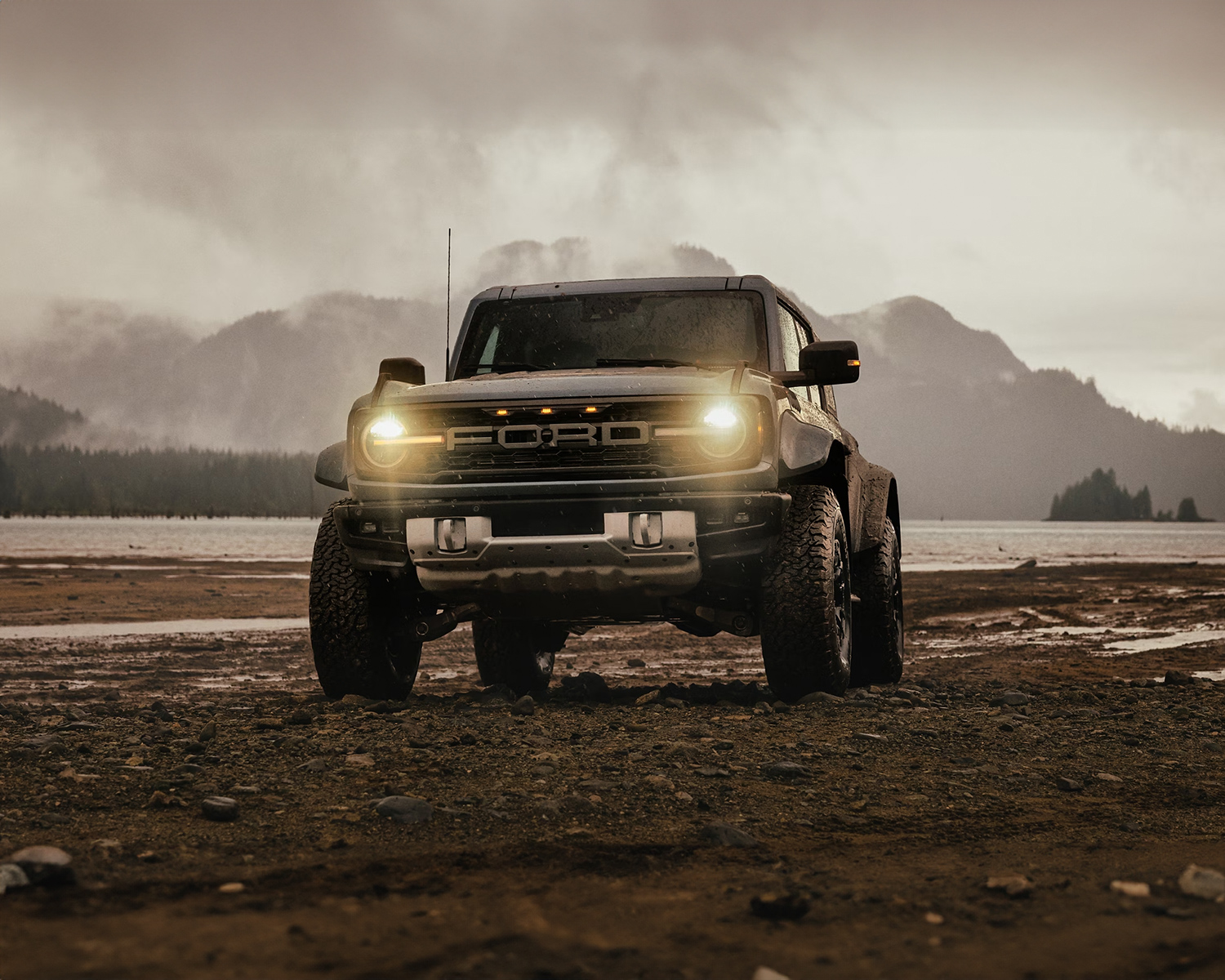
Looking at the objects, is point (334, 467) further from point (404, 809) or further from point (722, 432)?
point (404, 809)

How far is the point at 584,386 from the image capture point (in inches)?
246

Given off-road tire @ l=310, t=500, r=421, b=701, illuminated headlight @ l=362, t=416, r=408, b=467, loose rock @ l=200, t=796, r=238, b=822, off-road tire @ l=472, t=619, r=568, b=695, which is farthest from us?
off-road tire @ l=472, t=619, r=568, b=695

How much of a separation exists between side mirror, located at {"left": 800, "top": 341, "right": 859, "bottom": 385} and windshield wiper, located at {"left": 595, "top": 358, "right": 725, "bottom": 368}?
71cm

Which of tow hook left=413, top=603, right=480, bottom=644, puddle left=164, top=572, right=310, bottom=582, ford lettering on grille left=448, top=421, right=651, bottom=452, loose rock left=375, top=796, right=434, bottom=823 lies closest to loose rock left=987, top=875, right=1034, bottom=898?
loose rock left=375, top=796, right=434, bottom=823

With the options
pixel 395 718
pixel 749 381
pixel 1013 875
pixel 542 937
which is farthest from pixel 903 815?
pixel 395 718

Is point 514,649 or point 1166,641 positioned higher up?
point 514,649

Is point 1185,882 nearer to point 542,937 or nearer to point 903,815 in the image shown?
point 903,815

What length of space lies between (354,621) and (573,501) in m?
1.68

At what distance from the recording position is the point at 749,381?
6.32 meters

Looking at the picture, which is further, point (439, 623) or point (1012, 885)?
point (439, 623)

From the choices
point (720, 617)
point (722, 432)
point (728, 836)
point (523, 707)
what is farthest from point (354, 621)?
point (728, 836)

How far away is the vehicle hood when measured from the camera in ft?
20.2

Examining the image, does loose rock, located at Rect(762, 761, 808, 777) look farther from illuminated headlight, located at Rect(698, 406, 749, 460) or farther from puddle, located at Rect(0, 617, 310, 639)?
puddle, located at Rect(0, 617, 310, 639)

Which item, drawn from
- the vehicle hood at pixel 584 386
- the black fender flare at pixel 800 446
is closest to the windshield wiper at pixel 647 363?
the vehicle hood at pixel 584 386
